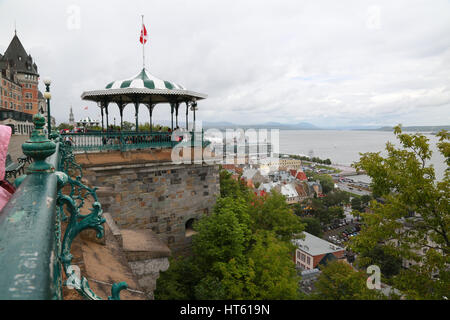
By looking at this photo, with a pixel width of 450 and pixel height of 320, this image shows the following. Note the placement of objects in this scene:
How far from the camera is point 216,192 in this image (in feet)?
42.4

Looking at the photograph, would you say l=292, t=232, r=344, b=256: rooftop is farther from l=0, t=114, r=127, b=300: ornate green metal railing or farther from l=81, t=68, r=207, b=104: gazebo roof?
l=0, t=114, r=127, b=300: ornate green metal railing

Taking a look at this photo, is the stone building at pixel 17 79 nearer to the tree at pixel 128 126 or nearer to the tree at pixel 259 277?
the tree at pixel 128 126

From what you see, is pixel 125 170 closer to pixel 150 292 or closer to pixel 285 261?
pixel 150 292

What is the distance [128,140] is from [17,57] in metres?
64.8

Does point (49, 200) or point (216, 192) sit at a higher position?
point (49, 200)

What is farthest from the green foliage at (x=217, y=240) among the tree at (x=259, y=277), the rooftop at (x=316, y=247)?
Answer: the rooftop at (x=316, y=247)

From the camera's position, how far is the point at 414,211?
7.45 m

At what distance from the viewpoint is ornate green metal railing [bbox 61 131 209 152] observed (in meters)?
10.9

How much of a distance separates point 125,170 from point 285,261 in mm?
8259

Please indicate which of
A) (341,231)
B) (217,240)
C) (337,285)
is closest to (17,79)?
(217,240)

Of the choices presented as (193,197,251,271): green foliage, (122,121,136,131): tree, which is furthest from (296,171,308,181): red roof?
(193,197,251,271): green foliage

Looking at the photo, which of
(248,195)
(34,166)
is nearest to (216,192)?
(248,195)

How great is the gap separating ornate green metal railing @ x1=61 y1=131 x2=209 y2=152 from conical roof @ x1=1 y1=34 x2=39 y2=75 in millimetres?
62529

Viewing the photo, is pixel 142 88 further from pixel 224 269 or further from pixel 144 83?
pixel 224 269
